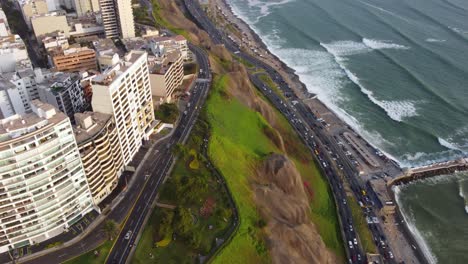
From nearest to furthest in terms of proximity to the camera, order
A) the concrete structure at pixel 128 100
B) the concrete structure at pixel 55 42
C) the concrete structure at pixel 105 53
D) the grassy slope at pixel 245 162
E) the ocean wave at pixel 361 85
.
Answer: the grassy slope at pixel 245 162, the concrete structure at pixel 128 100, the concrete structure at pixel 105 53, the concrete structure at pixel 55 42, the ocean wave at pixel 361 85

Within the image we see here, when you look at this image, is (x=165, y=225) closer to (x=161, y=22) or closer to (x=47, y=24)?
(x=47, y=24)

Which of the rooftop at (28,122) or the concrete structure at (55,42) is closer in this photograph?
the rooftop at (28,122)

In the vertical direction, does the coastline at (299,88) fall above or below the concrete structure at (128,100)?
below

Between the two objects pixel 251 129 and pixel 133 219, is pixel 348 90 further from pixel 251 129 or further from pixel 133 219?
pixel 133 219

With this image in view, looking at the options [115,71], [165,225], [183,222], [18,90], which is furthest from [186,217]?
[18,90]

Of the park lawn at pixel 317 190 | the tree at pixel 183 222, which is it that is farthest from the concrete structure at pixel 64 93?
the park lawn at pixel 317 190

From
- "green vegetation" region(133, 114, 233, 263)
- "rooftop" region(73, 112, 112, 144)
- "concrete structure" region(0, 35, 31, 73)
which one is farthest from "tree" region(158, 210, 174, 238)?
"concrete structure" region(0, 35, 31, 73)

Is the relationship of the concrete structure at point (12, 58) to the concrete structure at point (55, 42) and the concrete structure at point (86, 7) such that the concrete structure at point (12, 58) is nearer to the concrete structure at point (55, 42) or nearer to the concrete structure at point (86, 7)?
the concrete structure at point (55, 42)
